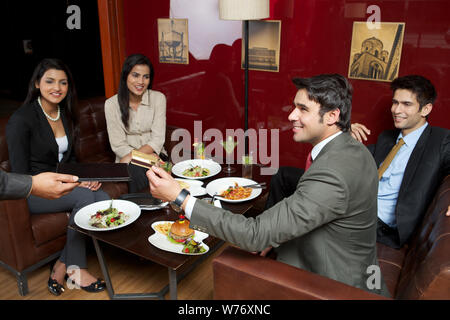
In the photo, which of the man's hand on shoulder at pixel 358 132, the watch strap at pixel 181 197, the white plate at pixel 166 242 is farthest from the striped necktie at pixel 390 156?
the watch strap at pixel 181 197

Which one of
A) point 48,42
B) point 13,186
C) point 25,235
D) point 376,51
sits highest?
point 48,42

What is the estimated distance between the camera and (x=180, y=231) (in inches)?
73.2

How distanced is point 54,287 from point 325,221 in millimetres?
1802

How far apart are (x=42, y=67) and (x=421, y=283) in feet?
7.90

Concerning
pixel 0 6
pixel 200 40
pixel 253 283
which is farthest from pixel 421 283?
pixel 0 6

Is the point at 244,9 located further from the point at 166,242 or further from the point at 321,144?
the point at 166,242

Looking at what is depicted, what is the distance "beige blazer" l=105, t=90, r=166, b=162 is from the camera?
10.1 feet

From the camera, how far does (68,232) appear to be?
7.68 feet

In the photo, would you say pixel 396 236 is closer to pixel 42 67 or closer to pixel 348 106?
pixel 348 106

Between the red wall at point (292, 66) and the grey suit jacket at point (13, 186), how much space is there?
2281 millimetres

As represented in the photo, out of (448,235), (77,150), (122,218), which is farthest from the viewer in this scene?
(77,150)

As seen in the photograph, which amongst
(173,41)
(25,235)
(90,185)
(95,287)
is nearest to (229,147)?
(90,185)

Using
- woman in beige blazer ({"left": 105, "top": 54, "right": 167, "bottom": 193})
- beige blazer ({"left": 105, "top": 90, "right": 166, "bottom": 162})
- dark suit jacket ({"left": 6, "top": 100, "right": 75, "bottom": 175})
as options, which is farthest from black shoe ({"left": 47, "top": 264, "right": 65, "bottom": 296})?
beige blazer ({"left": 105, "top": 90, "right": 166, "bottom": 162})

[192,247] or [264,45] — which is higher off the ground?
[264,45]
